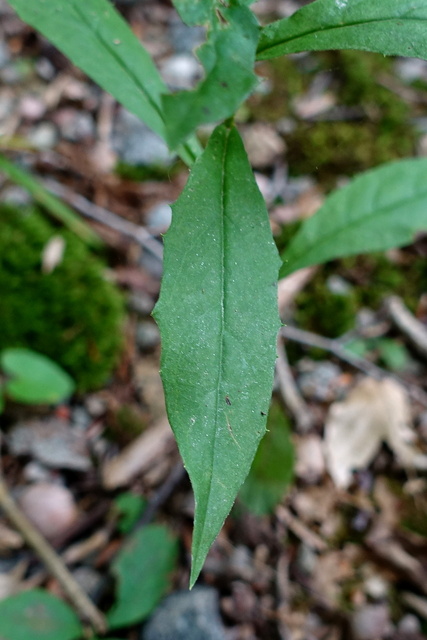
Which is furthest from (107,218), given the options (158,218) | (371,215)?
(371,215)

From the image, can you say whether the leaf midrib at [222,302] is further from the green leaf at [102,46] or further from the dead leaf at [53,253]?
the dead leaf at [53,253]

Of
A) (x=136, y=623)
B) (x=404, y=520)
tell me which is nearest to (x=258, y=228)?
(x=136, y=623)

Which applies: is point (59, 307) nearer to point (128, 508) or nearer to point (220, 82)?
point (128, 508)

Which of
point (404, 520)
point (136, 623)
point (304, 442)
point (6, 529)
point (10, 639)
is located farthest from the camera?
point (304, 442)

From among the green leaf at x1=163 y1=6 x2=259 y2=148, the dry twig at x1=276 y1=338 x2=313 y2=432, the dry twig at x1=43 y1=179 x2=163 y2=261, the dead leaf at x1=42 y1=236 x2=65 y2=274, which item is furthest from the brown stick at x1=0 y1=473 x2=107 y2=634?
the green leaf at x1=163 y1=6 x2=259 y2=148

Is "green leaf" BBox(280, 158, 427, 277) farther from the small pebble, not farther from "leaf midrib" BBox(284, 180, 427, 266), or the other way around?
the small pebble

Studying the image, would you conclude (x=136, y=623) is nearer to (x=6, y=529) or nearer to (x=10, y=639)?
(x=10, y=639)

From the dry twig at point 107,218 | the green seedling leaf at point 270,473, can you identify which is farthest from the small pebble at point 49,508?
the dry twig at point 107,218
